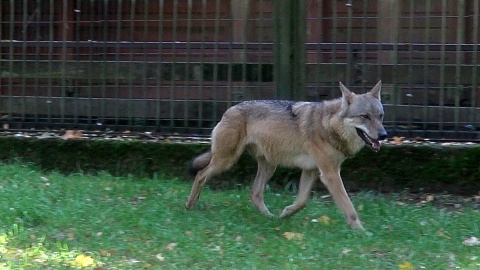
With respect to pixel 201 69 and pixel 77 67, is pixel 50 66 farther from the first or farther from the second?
pixel 201 69

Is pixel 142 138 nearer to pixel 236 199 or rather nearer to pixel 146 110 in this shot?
pixel 146 110

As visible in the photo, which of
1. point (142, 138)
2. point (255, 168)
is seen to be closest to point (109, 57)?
point (142, 138)

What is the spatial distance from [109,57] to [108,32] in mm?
307

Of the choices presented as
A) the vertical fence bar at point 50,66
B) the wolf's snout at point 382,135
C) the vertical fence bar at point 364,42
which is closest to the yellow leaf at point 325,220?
the wolf's snout at point 382,135

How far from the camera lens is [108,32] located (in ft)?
31.6

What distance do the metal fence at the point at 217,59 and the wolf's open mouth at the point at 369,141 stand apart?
5.43 feet

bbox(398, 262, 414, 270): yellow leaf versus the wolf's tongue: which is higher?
the wolf's tongue

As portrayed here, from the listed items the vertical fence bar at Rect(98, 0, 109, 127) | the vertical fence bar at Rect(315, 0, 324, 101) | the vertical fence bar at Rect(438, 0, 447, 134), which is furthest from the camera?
the vertical fence bar at Rect(98, 0, 109, 127)

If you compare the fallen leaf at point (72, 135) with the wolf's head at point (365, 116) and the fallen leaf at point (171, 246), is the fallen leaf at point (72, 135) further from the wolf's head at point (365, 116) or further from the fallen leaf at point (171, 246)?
the wolf's head at point (365, 116)

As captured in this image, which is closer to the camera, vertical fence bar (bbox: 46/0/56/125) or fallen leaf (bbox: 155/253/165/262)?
fallen leaf (bbox: 155/253/165/262)

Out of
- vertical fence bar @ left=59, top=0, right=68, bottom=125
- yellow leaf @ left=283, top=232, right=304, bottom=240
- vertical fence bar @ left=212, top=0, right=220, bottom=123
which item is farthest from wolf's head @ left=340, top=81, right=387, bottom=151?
vertical fence bar @ left=59, top=0, right=68, bottom=125

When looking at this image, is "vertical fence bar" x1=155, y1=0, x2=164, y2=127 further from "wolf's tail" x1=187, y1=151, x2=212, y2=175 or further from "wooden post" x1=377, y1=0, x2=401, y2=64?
"wooden post" x1=377, y1=0, x2=401, y2=64

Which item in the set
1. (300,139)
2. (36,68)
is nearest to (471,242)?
(300,139)

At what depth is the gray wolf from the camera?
7.17 meters
